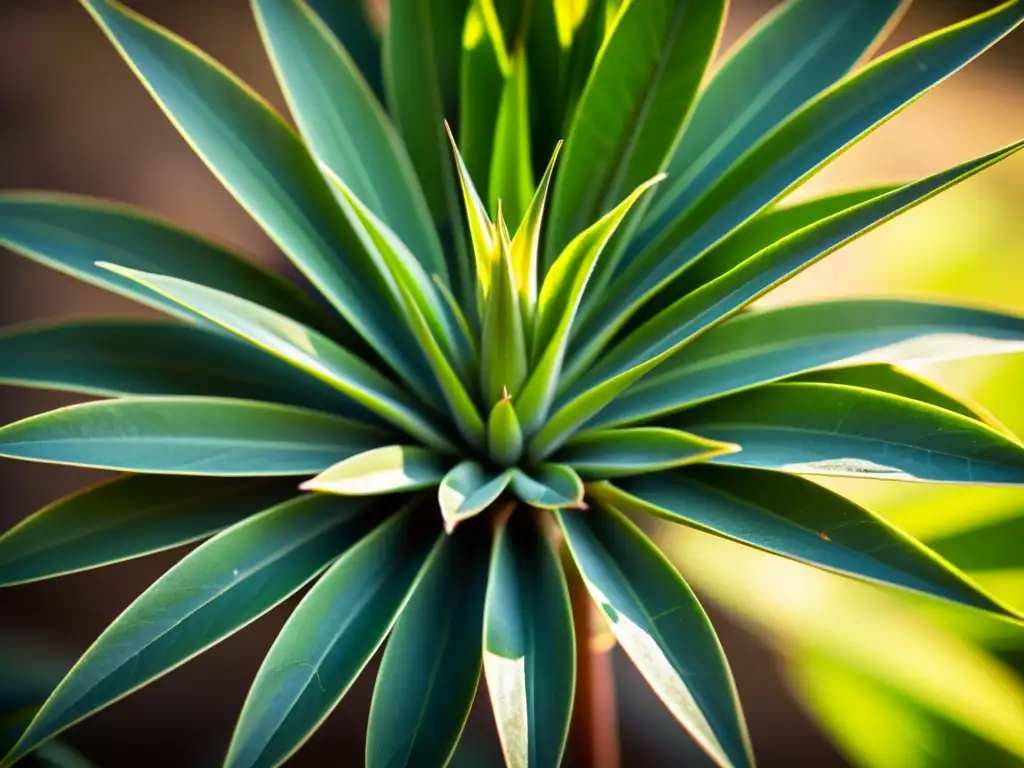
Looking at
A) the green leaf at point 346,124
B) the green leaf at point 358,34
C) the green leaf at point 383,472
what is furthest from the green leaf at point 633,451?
the green leaf at point 358,34

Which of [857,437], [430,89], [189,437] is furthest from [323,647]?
[430,89]

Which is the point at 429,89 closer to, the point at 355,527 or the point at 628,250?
the point at 628,250

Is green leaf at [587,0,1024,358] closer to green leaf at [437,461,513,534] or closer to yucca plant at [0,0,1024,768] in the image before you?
yucca plant at [0,0,1024,768]

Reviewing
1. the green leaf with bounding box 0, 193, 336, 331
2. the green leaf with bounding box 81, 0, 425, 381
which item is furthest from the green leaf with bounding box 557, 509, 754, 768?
the green leaf with bounding box 0, 193, 336, 331

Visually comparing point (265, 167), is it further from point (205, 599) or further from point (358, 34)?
point (205, 599)

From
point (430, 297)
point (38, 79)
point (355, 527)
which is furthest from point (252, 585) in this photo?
point (38, 79)
